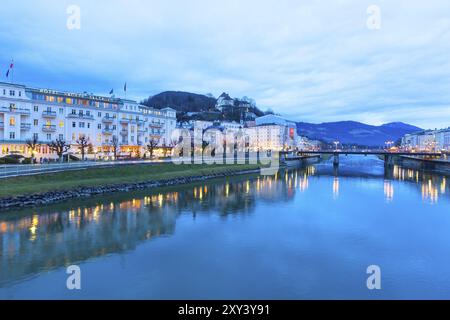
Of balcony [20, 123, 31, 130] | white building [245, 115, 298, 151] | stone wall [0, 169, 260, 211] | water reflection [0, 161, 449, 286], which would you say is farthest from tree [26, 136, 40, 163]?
white building [245, 115, 298, 151]

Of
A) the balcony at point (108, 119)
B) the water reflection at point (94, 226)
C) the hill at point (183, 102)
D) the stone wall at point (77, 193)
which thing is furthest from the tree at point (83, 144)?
the hill at point (183, 102)

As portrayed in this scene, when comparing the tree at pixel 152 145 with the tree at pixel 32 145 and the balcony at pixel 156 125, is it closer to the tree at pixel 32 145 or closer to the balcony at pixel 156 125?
the balcony at pixel 156 125

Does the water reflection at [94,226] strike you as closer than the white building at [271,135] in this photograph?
Yes

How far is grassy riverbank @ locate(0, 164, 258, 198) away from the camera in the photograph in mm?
23798

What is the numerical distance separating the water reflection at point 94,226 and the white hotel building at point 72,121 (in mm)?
23150

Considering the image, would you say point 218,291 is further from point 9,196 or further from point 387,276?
point 9,196

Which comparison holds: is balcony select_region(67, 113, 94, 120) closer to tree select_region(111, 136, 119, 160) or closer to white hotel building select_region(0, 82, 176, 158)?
white hotel building select_region(0, 82, 176, 158)

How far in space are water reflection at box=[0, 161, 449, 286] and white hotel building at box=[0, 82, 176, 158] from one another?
23.1 metres

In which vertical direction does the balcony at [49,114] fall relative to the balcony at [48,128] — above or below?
above

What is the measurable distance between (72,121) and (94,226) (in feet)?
111

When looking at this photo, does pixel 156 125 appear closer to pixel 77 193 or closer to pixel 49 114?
pixel 49 114

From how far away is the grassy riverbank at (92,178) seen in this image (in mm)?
23798

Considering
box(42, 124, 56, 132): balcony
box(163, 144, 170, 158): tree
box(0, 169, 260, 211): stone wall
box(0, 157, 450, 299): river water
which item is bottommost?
box(0, 157, 450, 299): river water

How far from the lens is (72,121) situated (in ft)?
155
